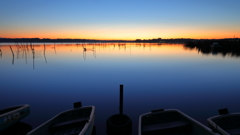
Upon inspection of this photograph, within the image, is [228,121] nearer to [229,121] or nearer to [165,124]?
[229,121]

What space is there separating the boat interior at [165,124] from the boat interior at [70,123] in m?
2.18

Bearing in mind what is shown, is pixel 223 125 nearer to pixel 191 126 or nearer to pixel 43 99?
pixel 191 126

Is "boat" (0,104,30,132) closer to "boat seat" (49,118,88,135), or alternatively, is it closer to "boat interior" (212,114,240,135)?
"boat seat" (49,118,88,135)

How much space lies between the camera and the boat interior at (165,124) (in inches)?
166

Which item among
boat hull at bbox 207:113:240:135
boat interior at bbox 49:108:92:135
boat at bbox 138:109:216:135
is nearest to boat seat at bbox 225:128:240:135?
boat hull at bbox 207:113:240:135

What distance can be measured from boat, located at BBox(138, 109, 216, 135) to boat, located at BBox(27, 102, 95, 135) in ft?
5.63

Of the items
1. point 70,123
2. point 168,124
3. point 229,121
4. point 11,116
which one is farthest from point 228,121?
point 11,116

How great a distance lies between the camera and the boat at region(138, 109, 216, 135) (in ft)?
13.2

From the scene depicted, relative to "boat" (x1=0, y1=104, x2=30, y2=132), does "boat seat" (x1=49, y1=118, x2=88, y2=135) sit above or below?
below

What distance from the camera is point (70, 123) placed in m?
4.58

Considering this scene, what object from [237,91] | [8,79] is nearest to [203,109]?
[237,91]

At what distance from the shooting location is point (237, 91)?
8500 mm

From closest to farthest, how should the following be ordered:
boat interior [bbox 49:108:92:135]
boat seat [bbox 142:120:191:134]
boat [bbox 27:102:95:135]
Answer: boat [bbox 27:102:95:135], boat seat [bbox 142:120:191:134], boat interior [bbox 49:108:92:135]

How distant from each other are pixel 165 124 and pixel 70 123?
3528 millimetres
